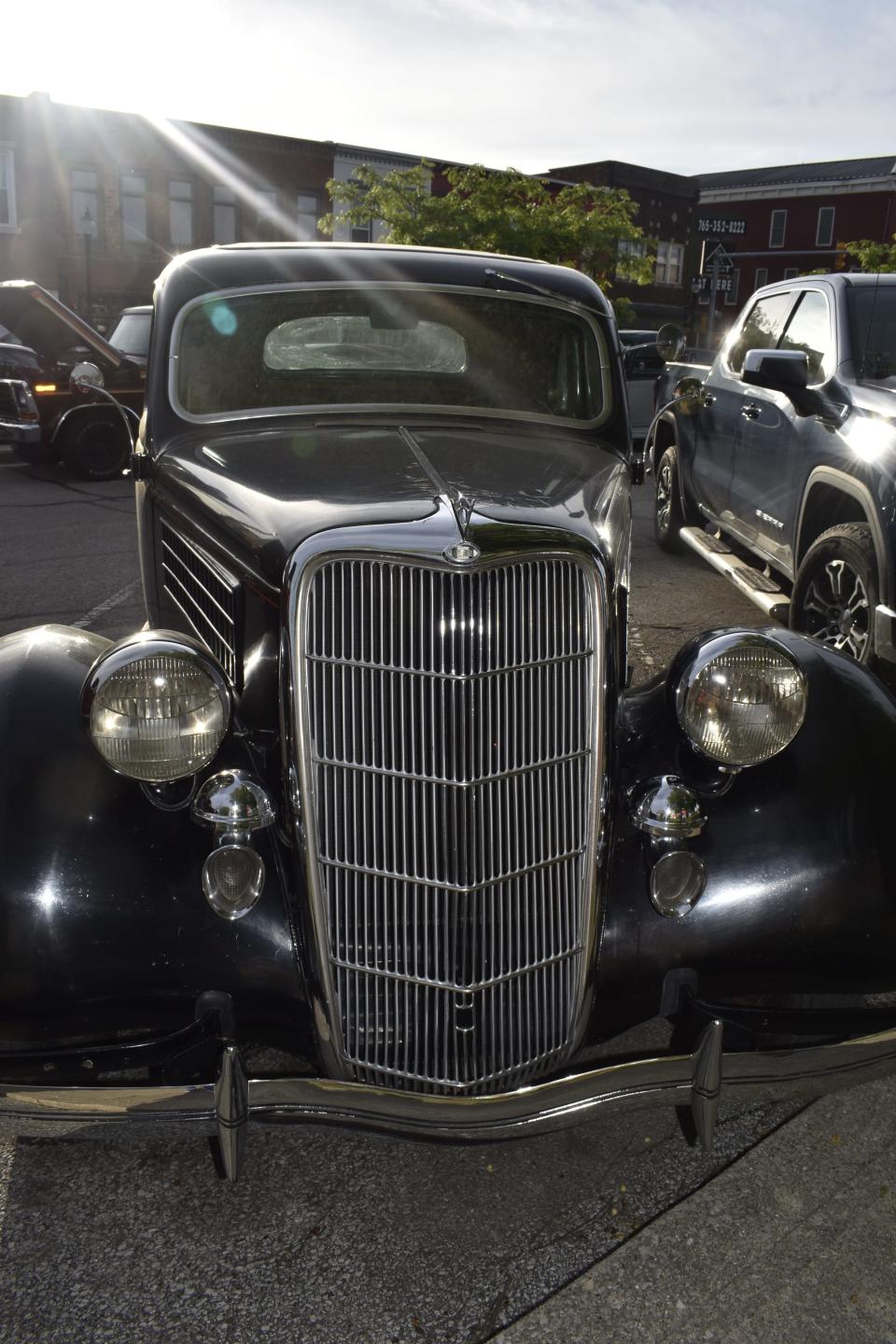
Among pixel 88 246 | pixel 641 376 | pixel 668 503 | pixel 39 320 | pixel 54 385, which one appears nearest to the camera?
pixel 641 376

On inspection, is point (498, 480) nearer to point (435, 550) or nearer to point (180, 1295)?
point (435, 550)

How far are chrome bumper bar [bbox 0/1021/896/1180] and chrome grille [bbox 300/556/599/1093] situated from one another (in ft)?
0.58

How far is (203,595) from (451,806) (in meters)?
1.22

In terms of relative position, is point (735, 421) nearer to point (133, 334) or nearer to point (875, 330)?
point (875, 330)

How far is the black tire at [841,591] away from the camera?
15.9 ft

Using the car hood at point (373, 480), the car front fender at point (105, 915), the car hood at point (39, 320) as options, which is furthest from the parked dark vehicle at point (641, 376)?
the car hood at point (39, 320)

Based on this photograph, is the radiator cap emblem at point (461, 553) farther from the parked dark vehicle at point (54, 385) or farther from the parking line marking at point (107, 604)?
the parked dark vehicle at point (54, 385)

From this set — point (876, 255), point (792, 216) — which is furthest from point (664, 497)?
point (792, 216)

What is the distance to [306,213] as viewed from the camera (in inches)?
1385

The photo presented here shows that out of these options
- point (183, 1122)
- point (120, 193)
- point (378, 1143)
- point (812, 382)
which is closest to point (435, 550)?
point (183, 1122)

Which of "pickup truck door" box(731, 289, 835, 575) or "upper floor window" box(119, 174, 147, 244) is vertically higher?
"upper floor window" box(119, 174, 147, 244)

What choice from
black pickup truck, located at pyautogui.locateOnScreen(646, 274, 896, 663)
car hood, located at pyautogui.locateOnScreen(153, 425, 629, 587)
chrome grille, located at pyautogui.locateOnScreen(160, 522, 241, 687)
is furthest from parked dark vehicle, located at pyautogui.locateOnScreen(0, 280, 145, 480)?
car hood, located at pyautogui.locateOnScreen(153, 425, 629, 587)

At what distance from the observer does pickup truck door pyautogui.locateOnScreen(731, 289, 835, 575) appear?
5684 millimetres

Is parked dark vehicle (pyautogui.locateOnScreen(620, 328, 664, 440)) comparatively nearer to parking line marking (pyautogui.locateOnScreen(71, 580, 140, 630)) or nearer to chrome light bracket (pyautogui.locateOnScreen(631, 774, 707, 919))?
chrome light bracket (pyautogui.locateOnScreen(631, 774, 707, 919))
